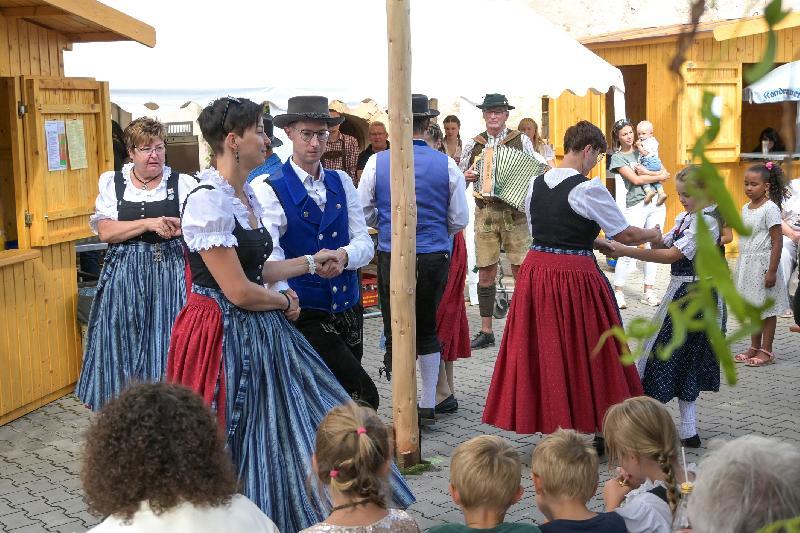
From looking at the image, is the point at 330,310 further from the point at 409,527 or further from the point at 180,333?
the point at 409,527

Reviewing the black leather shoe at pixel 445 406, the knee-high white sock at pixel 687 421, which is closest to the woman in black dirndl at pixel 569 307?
the knee-high white sock at pixel 687 421

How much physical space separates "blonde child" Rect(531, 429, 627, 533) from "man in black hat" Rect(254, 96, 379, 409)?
1.38m

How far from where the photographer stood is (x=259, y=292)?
342cm

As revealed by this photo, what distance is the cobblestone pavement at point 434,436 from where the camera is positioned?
15.5 feet

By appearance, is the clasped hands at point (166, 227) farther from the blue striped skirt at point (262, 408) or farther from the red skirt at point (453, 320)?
the blue striped skirt at point (262, 408)

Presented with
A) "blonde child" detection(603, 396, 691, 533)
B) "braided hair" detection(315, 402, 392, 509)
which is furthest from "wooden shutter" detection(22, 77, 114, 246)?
"blonde child" detection(603, 396, 691, 533)

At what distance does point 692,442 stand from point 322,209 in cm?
245

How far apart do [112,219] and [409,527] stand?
358 cm

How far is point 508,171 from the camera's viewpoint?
27.1ft

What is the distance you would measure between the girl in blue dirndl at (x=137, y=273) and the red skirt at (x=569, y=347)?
1999 millimetres

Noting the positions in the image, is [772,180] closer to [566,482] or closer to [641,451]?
[641,451]

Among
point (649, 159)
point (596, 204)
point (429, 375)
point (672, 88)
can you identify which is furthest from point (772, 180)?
point (672, 88)

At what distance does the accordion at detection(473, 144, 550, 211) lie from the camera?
8180mm

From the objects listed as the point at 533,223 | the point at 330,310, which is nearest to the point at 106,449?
the point at 330,310
